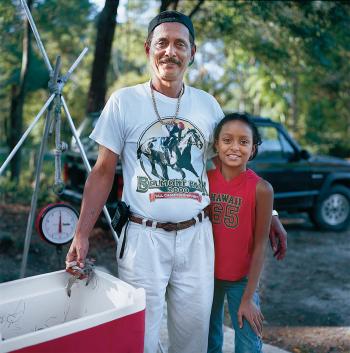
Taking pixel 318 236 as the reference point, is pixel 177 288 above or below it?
above

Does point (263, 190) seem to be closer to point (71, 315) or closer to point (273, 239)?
point (273, 239)

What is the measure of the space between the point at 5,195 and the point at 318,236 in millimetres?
5655

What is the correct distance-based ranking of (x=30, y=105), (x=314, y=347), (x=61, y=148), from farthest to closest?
(x=30, y=105), (x=314, y=347), (x=61, y=148)

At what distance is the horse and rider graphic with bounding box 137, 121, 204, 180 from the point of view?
230 centimetres

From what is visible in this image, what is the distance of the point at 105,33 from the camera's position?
25.5 feet

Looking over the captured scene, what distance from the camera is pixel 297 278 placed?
18.7 feet

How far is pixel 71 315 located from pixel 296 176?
5839 millimetres

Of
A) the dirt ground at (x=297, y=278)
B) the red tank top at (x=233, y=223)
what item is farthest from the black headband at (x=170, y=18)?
the dirt ground at (x=297, y=278)

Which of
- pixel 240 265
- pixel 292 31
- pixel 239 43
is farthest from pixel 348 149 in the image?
pixel 240 265

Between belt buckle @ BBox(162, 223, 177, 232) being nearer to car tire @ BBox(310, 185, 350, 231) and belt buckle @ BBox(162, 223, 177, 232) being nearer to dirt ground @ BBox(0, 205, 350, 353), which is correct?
dirt ground @ BBox(0, 205, 350, 353)

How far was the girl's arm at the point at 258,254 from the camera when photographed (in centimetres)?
240

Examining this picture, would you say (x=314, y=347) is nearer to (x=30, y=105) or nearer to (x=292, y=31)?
(x=292, y=31)

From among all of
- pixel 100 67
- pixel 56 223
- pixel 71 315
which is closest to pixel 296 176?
pixel 100 67

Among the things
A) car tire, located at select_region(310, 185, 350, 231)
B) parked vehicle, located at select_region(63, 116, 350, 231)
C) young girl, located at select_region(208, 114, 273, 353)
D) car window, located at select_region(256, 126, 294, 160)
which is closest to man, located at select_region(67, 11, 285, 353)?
young girl, located at select_region(208, 114, 273, 353)
